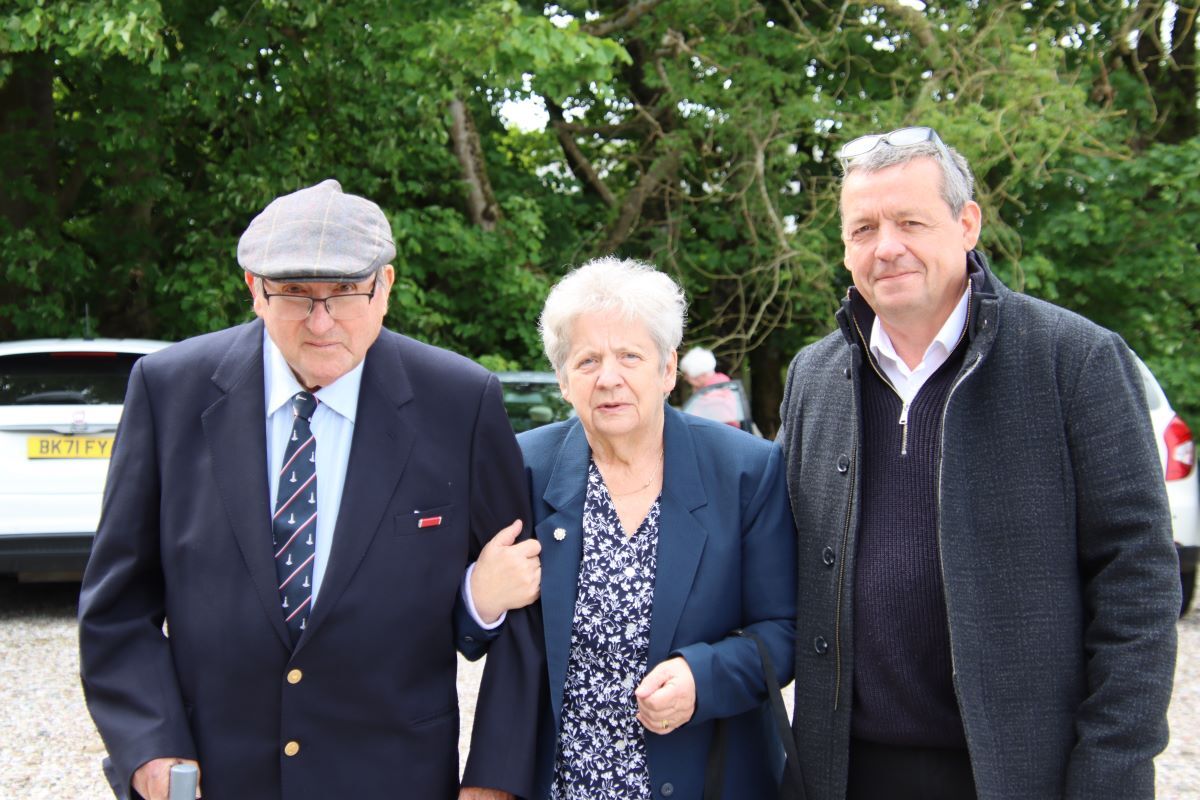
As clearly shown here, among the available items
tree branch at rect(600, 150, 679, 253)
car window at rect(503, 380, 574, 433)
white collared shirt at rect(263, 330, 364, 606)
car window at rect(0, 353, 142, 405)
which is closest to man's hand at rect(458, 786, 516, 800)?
white collared shirt at rect(263, 330, 364, 606)

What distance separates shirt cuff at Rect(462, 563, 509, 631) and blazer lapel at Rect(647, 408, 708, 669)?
1.05ft

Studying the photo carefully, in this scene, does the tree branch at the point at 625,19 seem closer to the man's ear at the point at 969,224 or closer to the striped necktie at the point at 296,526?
the man's ear at the point at 969,224

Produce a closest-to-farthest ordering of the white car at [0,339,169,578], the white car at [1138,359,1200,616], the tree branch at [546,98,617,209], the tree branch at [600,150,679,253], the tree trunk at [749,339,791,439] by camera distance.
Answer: the white car at [0,339,169,578]
the white car at [1138,359,1200,616]
the tree branch at [600,150,679,253]
the tree branch at [546,98,617,209]
the tree trunk at [749,339,791,439]

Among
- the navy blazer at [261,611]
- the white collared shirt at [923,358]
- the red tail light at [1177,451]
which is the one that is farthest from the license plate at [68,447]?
the red tail light at [1177,451]

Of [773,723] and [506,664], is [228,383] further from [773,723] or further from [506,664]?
[773,723]

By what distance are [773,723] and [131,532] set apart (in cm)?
145

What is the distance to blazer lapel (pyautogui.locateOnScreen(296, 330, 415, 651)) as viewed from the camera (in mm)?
2279

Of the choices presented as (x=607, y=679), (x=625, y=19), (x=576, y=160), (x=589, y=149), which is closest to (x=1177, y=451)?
(x=607, y=679)

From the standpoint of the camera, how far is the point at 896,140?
7.94 feet

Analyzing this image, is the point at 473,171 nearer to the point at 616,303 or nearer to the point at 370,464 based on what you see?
the point at 616,303

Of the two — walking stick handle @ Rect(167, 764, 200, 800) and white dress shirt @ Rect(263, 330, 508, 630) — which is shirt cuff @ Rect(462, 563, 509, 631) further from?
walking stick handle @ Rect(167, 764, 200, 800)

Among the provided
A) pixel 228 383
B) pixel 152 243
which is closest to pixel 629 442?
pixel 228 383

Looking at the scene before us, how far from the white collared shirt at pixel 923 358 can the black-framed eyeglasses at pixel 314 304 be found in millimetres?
1074

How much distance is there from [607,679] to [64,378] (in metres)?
5.01
